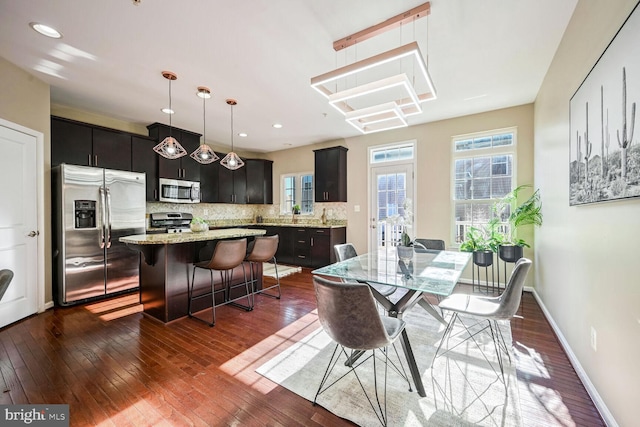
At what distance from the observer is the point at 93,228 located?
138 inches

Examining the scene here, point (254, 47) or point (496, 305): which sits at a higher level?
point (254, 47)

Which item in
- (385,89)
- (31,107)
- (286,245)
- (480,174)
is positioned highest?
(31,107)

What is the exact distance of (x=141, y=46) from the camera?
2455 mm

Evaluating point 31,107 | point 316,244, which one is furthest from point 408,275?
point 31,107

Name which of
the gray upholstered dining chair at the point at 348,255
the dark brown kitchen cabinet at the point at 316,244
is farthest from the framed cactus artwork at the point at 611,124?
the dark brown kitchen cabinet at the point at 316,244

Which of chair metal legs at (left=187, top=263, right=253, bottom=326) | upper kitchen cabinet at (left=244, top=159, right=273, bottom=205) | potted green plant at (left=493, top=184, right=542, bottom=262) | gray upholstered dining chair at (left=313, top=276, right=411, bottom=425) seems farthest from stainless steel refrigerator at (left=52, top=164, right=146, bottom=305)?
potted green plant at (left=493, top=184, right=542, bottom=262)

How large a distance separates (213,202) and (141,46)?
3.73 metres

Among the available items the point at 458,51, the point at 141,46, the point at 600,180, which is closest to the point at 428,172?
the point at 458,51

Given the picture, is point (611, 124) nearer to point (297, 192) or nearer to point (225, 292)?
point (225, 292)

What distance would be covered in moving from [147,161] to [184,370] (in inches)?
144

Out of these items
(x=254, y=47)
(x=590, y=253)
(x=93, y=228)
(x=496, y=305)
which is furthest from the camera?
(x=93, y=228)

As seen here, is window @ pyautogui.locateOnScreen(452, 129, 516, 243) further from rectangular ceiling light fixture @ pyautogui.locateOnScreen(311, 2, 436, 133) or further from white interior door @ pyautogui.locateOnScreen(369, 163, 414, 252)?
rectangular ceiling light fixture @ pyautogui.locateOnScreen(311, 2, 436, 133)

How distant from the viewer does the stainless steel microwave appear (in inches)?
182

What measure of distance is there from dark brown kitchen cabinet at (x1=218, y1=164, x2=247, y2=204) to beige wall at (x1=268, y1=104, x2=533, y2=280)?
7.04 feet
